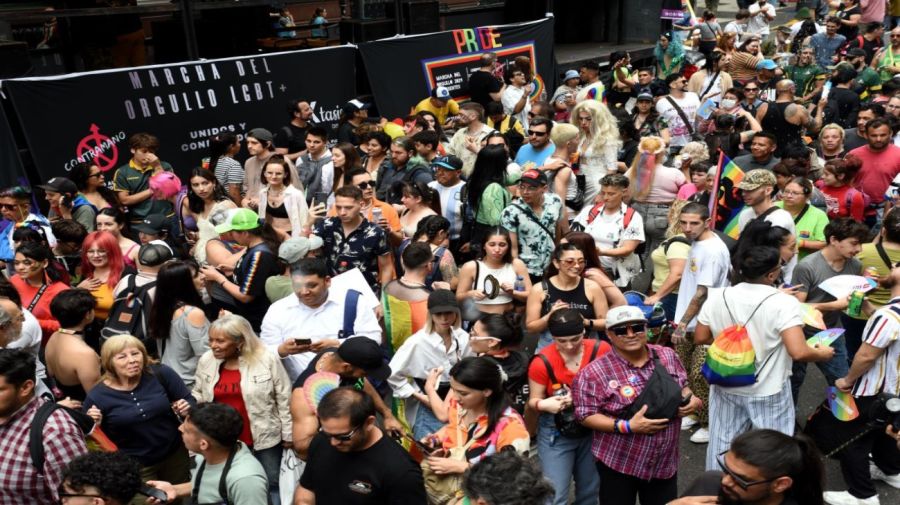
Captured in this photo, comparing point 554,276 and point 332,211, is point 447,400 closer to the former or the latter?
point 554,276

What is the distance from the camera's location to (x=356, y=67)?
12242 millimetres

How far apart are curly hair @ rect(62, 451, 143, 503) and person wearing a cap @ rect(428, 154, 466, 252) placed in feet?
14.4

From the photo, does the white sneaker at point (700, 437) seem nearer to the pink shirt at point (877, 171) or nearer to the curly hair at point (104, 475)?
the pink shirt at point (877, 171)

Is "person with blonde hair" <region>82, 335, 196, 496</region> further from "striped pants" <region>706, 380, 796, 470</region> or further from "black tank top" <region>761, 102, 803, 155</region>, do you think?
"black tank top" <region>761, 102, 803, 155</region>

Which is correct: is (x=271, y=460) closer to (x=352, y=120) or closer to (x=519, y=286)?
(x=519, y=286)

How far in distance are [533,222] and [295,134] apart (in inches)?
165

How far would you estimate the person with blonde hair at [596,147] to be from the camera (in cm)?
870

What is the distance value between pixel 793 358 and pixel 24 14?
10.2m

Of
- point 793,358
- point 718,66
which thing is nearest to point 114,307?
point 793,358

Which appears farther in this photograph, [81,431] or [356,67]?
[356,67]

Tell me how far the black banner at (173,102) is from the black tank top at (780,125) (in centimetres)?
526

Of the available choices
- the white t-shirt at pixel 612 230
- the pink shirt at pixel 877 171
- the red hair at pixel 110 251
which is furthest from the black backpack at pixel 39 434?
the pink shirt at pixel 877 171

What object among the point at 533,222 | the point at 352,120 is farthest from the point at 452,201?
the point at 352,120

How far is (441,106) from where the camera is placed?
440 inches
